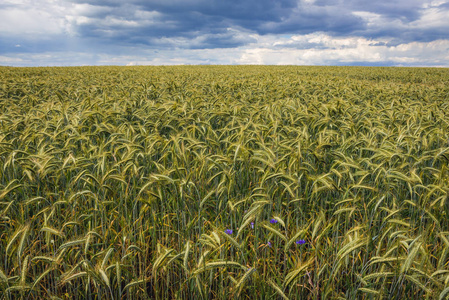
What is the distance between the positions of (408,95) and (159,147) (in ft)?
32.4

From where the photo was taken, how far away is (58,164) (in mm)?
3074

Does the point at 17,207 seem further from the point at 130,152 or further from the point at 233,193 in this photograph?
the point at 233,193

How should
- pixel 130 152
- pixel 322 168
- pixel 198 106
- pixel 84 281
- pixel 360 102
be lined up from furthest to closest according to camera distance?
1. pixel 360 102
2. pixel 198 106
3. pixel 322 168
4. pixel 130 152
5. pixel 84 281

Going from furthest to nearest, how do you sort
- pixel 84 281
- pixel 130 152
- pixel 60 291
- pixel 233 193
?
pixel 233 193 < pixel 130 152 < pixel 60 291 < pixel 84 281

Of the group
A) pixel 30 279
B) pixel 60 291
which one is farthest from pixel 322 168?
pixel 30 279

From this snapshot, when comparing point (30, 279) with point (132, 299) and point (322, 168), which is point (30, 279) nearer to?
point (132, 299)

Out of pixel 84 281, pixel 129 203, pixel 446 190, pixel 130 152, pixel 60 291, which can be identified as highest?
pixel 130 152

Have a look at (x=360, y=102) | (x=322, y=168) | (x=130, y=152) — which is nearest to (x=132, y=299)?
(x=130, y=152)

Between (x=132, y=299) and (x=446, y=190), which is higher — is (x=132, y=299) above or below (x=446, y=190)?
below

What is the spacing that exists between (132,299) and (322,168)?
2.62m

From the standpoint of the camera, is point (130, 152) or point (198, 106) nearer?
point (130, 152)

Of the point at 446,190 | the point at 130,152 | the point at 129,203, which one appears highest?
the point at 130,152

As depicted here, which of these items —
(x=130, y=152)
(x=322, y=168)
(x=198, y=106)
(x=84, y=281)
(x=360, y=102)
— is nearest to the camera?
(x=84, y=281)

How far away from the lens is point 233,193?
3225mm
